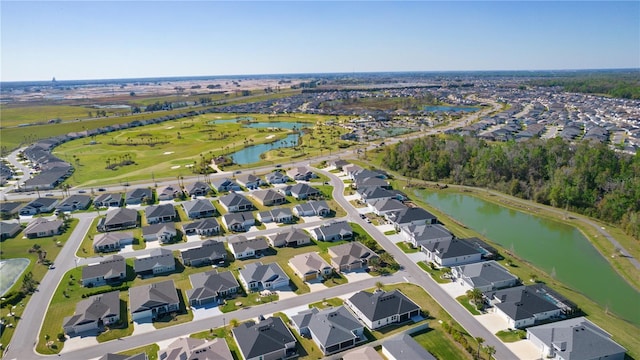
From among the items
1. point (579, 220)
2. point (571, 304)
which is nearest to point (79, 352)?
point (571, 304)

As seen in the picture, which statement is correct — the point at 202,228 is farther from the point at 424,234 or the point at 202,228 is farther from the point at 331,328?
the point at 424,234

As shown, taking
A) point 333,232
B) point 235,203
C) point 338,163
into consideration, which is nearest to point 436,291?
point 333,232

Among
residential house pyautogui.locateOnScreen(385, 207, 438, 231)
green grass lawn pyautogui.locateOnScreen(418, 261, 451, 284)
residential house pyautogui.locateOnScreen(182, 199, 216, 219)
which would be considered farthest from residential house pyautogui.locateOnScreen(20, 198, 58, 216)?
green grass lawn pyautogui.locateOnScreen(418, 261, 451, 284)

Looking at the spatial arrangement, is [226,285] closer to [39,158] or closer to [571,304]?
[571,304]

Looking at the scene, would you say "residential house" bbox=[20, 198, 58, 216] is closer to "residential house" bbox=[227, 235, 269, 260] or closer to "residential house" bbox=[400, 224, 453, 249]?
"residential house" bbox=[227, 235, 269, 260]

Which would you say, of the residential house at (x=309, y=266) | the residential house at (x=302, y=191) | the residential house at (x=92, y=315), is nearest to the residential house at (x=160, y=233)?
the residential house at (x=92, y=315)

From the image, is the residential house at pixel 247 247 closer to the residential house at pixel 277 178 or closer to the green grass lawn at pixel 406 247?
the green grass lawn at pixel 406 247
